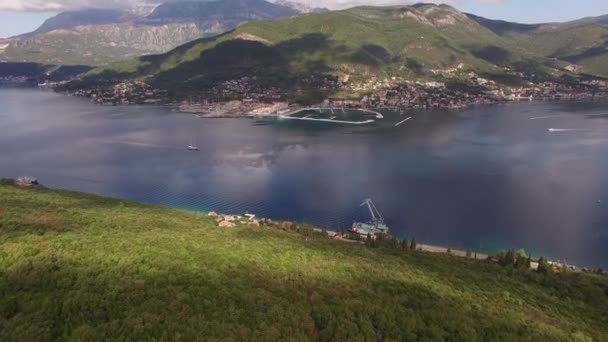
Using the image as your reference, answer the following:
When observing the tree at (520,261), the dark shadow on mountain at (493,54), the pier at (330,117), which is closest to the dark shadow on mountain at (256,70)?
the pier at (330,117)

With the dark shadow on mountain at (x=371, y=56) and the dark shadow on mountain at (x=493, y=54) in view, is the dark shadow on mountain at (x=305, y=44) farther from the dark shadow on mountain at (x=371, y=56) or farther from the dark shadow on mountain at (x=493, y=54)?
the dark shadow on mountain at (x=493, y=54)

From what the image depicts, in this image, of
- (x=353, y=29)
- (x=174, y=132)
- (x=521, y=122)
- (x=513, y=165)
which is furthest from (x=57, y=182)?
(x=353, y=29)

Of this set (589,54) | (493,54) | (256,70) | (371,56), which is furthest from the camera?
(589,54)

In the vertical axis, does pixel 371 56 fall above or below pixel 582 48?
below

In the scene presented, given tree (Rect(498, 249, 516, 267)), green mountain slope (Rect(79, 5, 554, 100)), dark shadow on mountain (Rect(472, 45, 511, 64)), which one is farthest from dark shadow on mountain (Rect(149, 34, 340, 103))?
tree (Rect(498, 249, 516, 267))

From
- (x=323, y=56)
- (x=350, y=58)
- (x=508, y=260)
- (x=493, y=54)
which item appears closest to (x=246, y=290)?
(x=508, y=260)

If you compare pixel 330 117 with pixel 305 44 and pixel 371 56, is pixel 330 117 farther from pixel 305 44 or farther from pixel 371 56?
pixel 305 44
